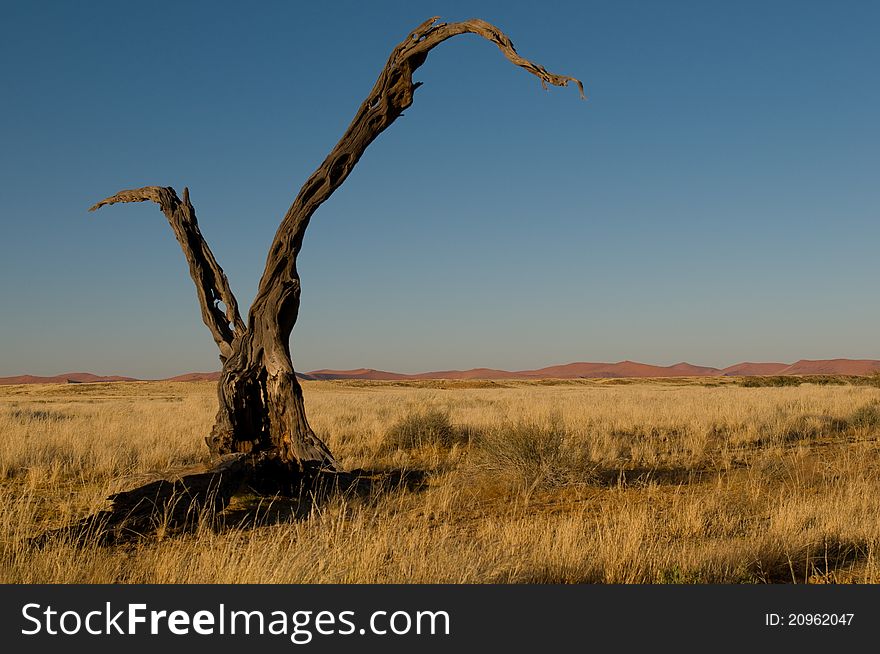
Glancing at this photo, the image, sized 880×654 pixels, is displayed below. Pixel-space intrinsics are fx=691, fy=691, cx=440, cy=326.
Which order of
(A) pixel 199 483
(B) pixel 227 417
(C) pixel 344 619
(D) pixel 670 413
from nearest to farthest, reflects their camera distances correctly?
(C) pixel 344 619 → (A) pixel 199 483 → (B) pixel 227 417 → (D) pixel 670 413

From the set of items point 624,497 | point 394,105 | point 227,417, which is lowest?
point 624,497

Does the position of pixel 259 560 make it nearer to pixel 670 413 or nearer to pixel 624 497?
pixel 624 497

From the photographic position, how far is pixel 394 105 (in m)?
9.67

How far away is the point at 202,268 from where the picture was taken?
10492 millimetres

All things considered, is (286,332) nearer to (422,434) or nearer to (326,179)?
(326,179)

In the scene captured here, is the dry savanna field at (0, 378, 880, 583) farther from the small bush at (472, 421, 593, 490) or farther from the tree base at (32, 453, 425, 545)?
the tree base at (32, 453, 425, 545)

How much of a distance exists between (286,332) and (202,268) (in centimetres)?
189

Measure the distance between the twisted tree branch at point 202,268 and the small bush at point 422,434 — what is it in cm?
490

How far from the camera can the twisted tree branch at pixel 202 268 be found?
1027cm

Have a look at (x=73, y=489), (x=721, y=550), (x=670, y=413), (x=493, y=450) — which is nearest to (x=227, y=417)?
(x=73, y=489)

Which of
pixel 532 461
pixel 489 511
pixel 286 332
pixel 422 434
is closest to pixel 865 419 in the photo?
pixel 422 434

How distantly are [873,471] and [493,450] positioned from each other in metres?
5.54

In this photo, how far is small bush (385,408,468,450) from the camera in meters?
14.4

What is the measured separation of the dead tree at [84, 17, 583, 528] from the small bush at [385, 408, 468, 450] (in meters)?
4.67
